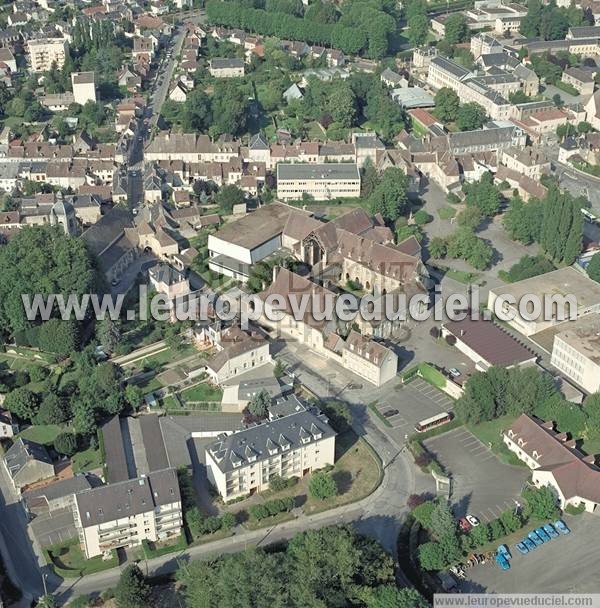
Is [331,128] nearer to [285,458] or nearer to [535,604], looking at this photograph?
[285,458]

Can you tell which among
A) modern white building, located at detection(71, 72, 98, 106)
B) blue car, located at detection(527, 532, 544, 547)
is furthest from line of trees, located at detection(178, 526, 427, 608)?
modern white building, located at detection(71, 72, 98, 106)

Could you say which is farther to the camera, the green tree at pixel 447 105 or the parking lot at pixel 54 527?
the green tree at pixel 447 105

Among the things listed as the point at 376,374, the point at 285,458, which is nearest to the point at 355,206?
the point at 376,374

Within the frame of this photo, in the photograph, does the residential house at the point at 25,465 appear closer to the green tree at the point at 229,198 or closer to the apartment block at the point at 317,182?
the green tree at the point at 229,198

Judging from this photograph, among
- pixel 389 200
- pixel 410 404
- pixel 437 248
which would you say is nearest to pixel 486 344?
pixel 410 404

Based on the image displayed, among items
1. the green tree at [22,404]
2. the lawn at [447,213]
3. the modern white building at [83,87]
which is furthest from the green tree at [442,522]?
the modern white building at [83,87]

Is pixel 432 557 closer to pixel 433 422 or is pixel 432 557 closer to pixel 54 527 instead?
pixel 433 422
